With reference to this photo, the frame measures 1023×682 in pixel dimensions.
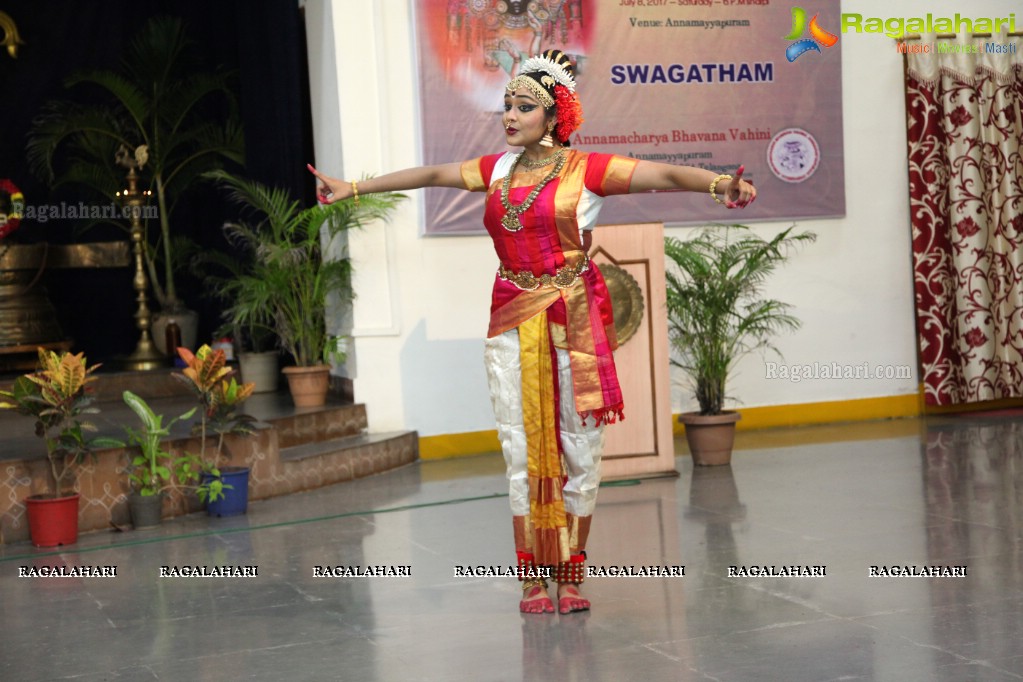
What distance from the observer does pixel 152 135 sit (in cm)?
775

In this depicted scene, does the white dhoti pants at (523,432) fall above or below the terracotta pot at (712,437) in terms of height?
above

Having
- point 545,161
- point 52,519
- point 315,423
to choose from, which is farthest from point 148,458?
point 545,161

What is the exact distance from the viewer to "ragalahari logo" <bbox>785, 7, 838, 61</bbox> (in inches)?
278

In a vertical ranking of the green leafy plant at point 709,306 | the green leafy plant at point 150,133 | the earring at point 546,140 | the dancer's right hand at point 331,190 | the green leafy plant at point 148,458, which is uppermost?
the green leafy plant at point 150,133

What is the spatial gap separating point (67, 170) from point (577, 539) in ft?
17.7

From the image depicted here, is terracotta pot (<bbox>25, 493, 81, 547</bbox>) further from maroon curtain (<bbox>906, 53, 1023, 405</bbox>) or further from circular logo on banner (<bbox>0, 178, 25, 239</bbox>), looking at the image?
maroon curtain (<bbox>906, 53, 1023, 405</bbox>)

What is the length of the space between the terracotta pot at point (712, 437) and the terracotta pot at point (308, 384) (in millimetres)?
1839

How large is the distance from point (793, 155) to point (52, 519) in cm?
433

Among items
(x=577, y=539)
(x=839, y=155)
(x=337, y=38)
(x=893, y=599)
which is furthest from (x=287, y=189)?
(x=893, y=599)

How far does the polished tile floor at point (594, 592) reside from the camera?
3.14 m

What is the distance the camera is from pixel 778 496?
5195 mm

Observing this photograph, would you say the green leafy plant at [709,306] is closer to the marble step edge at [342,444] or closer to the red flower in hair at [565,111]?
the marble step edge at [342,444]

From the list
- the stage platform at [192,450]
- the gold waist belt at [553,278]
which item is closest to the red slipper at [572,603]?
the gold waist belt at [553,278]

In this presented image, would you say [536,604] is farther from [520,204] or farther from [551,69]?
[551,69]
